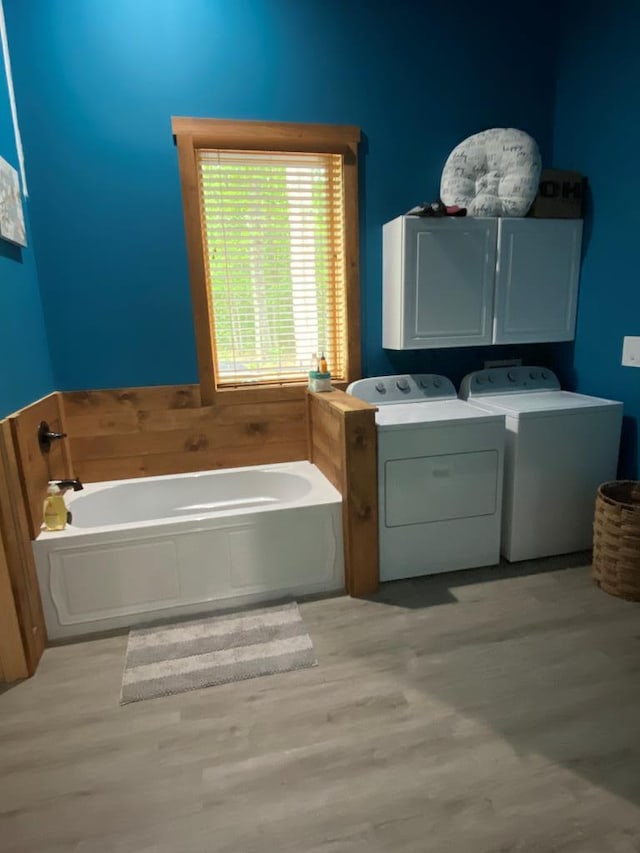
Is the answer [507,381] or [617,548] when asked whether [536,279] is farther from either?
[617,548]

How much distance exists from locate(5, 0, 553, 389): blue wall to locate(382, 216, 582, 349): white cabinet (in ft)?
0.98

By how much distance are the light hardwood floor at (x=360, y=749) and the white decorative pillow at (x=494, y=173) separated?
2016mm

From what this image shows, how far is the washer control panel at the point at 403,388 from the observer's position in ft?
8.75

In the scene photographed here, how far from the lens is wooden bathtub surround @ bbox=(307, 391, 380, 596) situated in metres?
2.10

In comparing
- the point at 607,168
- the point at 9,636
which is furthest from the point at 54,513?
the point at 607,168

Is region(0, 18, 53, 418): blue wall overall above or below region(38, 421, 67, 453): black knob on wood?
above

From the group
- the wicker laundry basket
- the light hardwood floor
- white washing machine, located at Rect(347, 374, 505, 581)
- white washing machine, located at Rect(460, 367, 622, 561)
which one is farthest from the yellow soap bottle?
the wicker laundry basket

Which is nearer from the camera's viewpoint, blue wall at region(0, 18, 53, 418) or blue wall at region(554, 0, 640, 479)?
blue wall at region(0, 18, 53, 418)

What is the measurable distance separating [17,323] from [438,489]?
6.58 feet

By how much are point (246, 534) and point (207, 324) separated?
1.14 m

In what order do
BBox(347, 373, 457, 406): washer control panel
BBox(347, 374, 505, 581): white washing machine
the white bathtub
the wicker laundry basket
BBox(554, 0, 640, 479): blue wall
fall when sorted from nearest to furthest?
the white bathtub, the wicker laundry basket, BBox(347, 374, 505, 581): white washing machine, BBox(554, 0, 640, 479): blue wall, BBox(347, 373, 457, 406): washer control panel

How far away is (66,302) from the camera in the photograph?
7.74 feet

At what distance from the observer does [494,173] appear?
2.50 meters

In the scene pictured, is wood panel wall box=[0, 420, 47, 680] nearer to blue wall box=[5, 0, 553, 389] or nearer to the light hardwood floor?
the light hardwood floor
